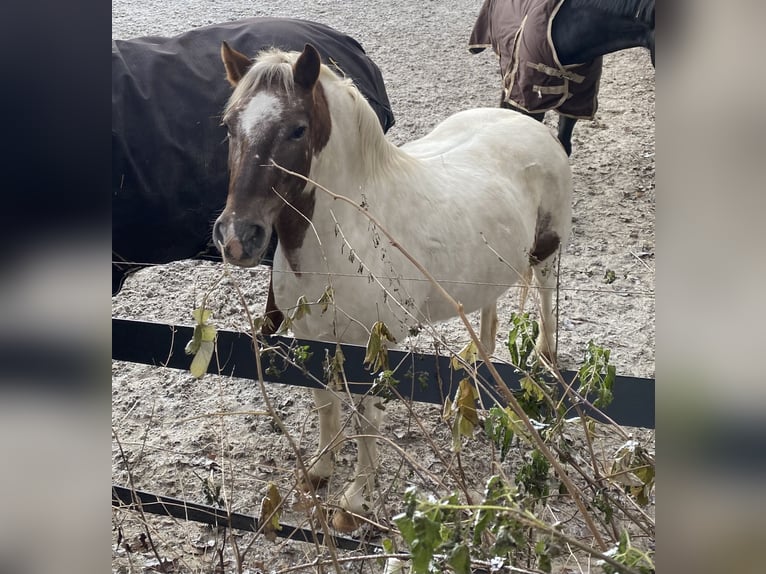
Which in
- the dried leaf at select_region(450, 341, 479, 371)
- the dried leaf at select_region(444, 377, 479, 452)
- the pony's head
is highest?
the pony's head

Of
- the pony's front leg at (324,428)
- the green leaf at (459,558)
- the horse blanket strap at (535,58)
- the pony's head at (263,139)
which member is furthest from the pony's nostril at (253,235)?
the green leaf at (459,558)

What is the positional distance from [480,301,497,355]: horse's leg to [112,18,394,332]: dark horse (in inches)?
17.5

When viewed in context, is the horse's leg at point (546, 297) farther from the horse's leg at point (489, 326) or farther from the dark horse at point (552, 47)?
the dark horse at point (552, 47)

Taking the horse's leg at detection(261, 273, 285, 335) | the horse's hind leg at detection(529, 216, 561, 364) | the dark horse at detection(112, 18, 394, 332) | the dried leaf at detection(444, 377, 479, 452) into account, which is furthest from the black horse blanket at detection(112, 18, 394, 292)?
the dried leaf at detection(444, 377, 479, 452)

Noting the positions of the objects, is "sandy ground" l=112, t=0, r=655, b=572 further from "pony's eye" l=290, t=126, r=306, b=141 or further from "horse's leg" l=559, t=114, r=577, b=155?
"pony's eye" l=290, t=126, r=306, b=141

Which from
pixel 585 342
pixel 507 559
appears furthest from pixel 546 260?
pixel 507 559

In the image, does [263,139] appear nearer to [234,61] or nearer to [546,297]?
[234,61]

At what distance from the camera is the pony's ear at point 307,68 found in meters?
1.13

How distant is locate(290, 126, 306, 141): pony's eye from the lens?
114 centimetres

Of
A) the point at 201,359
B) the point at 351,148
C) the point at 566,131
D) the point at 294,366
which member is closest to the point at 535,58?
the point at 566,131

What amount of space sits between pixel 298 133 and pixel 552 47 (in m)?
0.46

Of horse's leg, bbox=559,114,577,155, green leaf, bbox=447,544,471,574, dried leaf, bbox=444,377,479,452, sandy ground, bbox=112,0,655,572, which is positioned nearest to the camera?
green leaf, bbox=447,544,471,574
